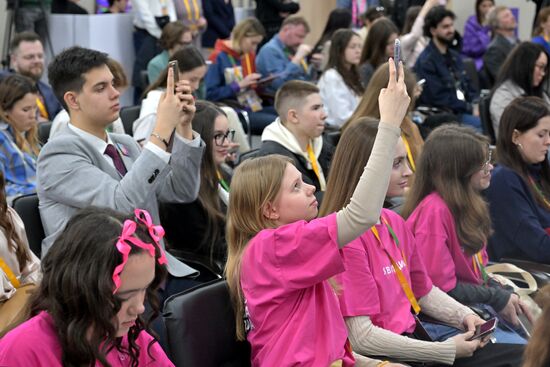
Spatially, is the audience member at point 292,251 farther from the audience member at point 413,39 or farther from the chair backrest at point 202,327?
the audience member at point 413,39

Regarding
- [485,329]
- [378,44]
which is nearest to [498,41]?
[378,44]

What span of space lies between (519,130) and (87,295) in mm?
2905

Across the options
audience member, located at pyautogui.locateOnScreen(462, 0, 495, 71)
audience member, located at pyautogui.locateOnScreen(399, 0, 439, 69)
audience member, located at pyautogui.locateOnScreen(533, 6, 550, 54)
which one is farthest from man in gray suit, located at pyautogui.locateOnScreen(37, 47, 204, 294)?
audience member, located at pyautogui.locateOnScreen(462, 0, 495, 71)

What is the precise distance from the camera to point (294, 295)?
2596 millimetres

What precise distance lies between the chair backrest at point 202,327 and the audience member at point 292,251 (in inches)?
1.8

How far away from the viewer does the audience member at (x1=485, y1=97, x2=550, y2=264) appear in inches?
164

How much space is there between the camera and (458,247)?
352 cm

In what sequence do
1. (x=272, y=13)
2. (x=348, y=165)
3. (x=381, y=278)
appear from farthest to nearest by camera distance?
(x=272, y=13) → (x=348, y=165) → (x=381, y=278)

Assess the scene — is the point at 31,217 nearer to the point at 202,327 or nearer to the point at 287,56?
the point at 202,327

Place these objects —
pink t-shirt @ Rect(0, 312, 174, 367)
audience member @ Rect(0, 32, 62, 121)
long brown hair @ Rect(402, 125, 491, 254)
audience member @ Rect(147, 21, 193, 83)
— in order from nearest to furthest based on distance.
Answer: pink t-shirt @ Rect(0, 312, 174, 367) < long brown hair @ Rect(402, 125, 491, 254) < audience member @ Rect(0, 32, 62, 121) < audience member @ Rect(147, 21, 193, 83)

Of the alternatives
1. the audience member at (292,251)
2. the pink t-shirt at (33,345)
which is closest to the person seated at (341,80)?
the audience member at (292,251)

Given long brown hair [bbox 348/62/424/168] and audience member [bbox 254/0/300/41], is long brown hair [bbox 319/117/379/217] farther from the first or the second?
audience member [bbox 254/0/300/41]

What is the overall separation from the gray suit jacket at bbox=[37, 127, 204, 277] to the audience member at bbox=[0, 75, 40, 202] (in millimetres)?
1740

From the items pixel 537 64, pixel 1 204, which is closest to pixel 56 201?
pixel 1 204
